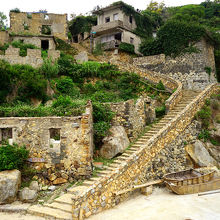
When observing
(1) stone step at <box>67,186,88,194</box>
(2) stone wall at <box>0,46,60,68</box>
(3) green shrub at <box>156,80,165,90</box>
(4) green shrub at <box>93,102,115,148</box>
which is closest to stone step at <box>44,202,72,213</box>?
(1) stone step at <box>67,186,88,194</box>

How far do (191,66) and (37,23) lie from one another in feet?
65.9

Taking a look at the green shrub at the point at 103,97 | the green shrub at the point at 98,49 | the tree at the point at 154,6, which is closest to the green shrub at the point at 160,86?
the green shrub at the point at 103,97

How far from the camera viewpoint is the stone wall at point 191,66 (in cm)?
2322

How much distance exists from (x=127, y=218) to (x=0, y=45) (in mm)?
21713

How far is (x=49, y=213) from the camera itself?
9.76 m

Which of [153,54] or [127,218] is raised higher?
[153,54]

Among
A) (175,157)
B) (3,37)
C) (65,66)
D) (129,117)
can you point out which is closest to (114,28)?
(65,66)

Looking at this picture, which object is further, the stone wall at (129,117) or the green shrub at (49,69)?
the green shrub at (49,69)

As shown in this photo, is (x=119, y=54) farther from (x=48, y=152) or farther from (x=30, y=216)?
(x=30, y=216)

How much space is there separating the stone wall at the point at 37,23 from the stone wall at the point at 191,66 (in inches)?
550

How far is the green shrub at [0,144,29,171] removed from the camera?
440 inches

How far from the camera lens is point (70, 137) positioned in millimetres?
12336

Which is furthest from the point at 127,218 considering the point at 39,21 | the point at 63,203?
the point at 39,21

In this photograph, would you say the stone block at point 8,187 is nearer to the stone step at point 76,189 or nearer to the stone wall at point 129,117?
the stone step at point 76,189
